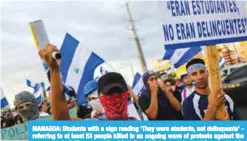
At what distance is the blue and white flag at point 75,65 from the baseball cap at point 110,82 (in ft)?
0.31

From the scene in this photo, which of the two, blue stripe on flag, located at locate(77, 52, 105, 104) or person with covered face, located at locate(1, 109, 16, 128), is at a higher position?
blue stripe on flag, located at locate(77, 52, 105, 104)

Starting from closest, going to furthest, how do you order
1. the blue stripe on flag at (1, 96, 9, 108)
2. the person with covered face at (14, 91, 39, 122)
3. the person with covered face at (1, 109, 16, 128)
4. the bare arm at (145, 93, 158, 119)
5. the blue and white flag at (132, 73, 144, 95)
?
the blue and white flag at (132, 73, 144, 95), the bare arm at (145, 93, 158, 119), the person with covered face at (14, 91, 39, 122), the blue stripe on flag at (1, 96, 9, 108), the person with covered face at (1, 109, 16, 128)

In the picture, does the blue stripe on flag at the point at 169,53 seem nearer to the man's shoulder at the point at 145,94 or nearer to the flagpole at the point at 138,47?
the flagpole at the point at 138,47

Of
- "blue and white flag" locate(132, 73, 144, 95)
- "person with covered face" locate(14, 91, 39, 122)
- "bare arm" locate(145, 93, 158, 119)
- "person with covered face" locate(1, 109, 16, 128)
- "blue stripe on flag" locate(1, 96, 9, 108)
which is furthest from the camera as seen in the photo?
"person with covered face" locate(1, 109, 16, 128)

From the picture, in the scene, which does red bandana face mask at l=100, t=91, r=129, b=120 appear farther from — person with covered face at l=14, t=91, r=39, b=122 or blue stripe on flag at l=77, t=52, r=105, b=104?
person with covered face at l=14, t=91, r=39, b=122

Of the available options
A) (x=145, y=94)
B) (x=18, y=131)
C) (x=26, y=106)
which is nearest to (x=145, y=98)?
(x=145, y=94)

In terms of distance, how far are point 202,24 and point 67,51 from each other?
38.5 inches

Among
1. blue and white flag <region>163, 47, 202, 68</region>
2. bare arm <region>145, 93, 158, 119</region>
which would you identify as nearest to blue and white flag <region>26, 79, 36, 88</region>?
bare arm <region>145, 93, 158, 119</region>

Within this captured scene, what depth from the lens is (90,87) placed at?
337 centimetres

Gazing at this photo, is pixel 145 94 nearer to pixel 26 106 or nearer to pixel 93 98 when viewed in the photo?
pixel 93 98

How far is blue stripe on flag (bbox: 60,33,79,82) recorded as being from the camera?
130 inches

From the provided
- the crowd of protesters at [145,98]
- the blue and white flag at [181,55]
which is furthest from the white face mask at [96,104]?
the blue and white flag at [181,55]

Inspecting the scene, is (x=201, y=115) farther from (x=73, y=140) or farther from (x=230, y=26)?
(x=73, y=140)

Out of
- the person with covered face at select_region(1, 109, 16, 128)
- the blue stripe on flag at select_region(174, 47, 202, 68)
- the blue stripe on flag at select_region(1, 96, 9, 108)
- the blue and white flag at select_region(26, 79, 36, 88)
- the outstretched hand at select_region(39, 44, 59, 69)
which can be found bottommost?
the person with covered face at select_region(1, 109, 16, 128)
